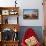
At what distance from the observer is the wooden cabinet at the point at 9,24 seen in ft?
17.5

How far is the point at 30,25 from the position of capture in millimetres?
5523

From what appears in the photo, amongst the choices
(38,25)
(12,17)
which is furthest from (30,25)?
(12,17)

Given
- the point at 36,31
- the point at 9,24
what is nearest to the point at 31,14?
the point at 36,31

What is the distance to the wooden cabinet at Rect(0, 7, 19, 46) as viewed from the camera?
17.5ft

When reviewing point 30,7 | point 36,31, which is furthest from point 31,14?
point 36,31

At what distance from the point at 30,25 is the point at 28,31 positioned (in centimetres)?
29

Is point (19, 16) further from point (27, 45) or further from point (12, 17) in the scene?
point (27, 45)

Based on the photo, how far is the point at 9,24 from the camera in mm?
5434

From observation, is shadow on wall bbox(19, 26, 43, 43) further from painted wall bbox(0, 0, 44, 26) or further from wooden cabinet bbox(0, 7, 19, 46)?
wooden cabinet bbox(0, 7, 19, 46)

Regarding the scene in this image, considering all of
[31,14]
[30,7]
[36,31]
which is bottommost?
[36,31]

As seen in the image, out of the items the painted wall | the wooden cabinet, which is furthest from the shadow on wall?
the wooden cabinet

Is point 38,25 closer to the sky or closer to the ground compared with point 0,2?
closer to the ground

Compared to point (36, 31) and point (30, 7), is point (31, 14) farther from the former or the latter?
point (36, 31)

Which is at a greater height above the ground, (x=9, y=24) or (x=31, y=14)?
(x=31, y=14)
